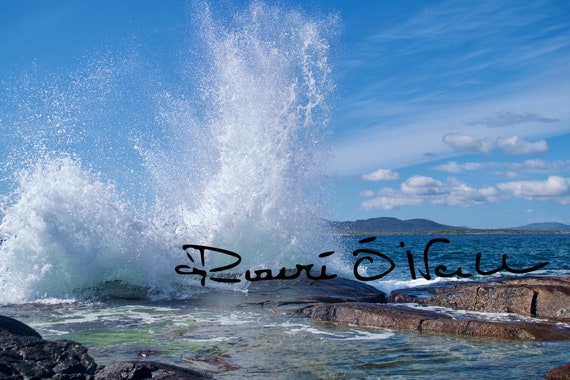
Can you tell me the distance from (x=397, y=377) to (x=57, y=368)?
364 centimetres

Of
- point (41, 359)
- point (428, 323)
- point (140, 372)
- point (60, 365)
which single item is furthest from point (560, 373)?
point (41, 359)

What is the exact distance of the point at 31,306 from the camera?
1202cm

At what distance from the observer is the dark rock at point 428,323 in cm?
888

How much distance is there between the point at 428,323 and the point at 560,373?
331 cm

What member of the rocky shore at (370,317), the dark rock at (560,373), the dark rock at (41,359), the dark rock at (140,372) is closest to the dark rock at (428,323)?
the rocky shore at (370,317)

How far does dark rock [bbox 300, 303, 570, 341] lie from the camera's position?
8.88 meters

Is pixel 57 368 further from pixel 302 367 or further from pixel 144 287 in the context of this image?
pixel 144 287

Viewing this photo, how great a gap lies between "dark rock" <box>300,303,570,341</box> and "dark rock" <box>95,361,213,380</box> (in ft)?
15.2

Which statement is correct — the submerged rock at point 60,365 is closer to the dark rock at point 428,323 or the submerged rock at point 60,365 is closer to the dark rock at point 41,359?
the dark rock at point 41,359

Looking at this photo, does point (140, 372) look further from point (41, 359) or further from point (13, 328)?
point (13, 328)

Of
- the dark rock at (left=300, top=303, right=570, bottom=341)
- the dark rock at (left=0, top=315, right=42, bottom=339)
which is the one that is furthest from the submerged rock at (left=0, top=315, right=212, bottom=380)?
the dark rock at (left=300, top=303, right=570, bottom=341)

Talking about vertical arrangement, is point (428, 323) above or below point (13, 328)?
below

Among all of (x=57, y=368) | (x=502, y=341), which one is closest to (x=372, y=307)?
Result: (x=502, y=341)

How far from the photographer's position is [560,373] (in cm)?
618
